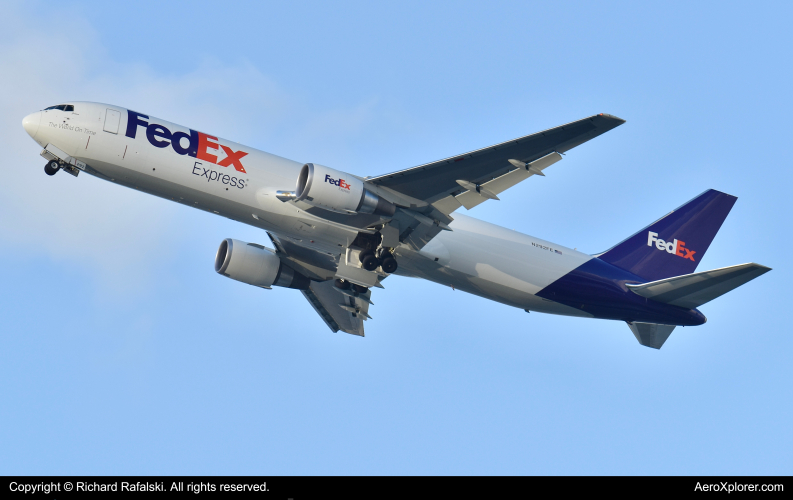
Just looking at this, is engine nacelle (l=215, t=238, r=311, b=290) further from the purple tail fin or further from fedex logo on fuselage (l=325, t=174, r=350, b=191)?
the purple tail fin

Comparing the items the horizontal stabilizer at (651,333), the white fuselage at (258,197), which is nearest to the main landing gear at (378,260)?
the white fuselage at (258,197)

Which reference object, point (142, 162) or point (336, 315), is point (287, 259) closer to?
point (336, 315)

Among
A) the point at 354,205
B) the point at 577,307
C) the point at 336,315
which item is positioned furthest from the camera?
the point at 336,315

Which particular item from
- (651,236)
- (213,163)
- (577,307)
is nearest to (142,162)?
(213,163)

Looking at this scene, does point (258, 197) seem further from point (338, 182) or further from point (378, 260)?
point (378, 260)

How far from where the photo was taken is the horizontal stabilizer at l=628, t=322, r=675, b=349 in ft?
115

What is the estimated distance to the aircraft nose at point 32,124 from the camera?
90.1 ft

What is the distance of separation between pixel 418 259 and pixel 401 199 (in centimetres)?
296

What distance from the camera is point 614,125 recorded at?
79.9 feet

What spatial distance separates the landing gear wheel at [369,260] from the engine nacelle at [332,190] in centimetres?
273

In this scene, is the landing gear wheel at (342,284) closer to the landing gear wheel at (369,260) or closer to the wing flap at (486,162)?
the landing gear wheel at (369,260)

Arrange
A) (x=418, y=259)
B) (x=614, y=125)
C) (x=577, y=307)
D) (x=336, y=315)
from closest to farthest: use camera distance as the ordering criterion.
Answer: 1. (x=614, y=125)
2. (x=418, y=259)
3. (x=577, y=307)
4. (x=336, y=315)

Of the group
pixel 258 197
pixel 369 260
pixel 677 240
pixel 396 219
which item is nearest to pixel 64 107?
pixel 258 197

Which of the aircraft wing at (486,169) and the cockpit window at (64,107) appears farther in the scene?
the cockpit window at (64,107)
